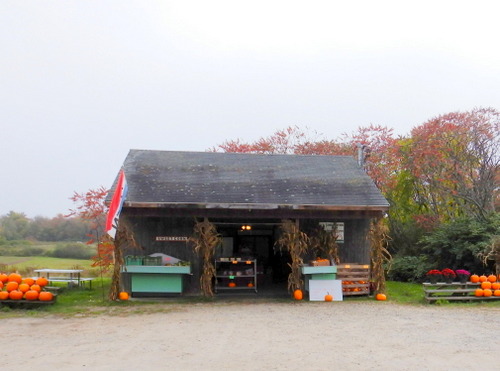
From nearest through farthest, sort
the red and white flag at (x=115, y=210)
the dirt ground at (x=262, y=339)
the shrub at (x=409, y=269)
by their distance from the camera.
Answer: the dirt ground at (x=262, y=339)
the red and white flag at (x=115, y=210)
the shrub at (x=409, y=269)

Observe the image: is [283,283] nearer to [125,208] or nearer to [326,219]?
[326,219]

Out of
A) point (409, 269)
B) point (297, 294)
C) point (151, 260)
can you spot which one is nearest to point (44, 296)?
point (151, 260)

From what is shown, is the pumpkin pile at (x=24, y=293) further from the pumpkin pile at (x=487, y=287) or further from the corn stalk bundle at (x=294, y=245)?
the pumpkin pile at (x=487, y=287)

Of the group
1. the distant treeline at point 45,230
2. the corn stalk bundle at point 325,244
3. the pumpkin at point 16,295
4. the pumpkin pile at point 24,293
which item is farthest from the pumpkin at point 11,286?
the distant treeline at point 45,230

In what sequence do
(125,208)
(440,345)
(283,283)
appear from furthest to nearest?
(283,283) < (125,208) < (440,345)

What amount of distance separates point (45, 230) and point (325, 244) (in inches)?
936

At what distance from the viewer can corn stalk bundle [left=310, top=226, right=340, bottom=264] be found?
13898 millimetres

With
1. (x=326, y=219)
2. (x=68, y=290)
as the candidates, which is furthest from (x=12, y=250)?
(x=326, y=219)

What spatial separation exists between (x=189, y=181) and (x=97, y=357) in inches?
287

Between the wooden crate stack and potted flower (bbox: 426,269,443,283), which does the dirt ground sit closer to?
potted flower (bbox: 426,269,443,283)

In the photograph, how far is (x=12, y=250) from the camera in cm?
2806

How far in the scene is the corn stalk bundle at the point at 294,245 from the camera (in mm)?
13031

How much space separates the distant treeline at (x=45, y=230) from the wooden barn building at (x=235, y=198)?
1753 cm

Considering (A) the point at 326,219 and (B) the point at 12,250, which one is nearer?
(A) the point at 326,219
